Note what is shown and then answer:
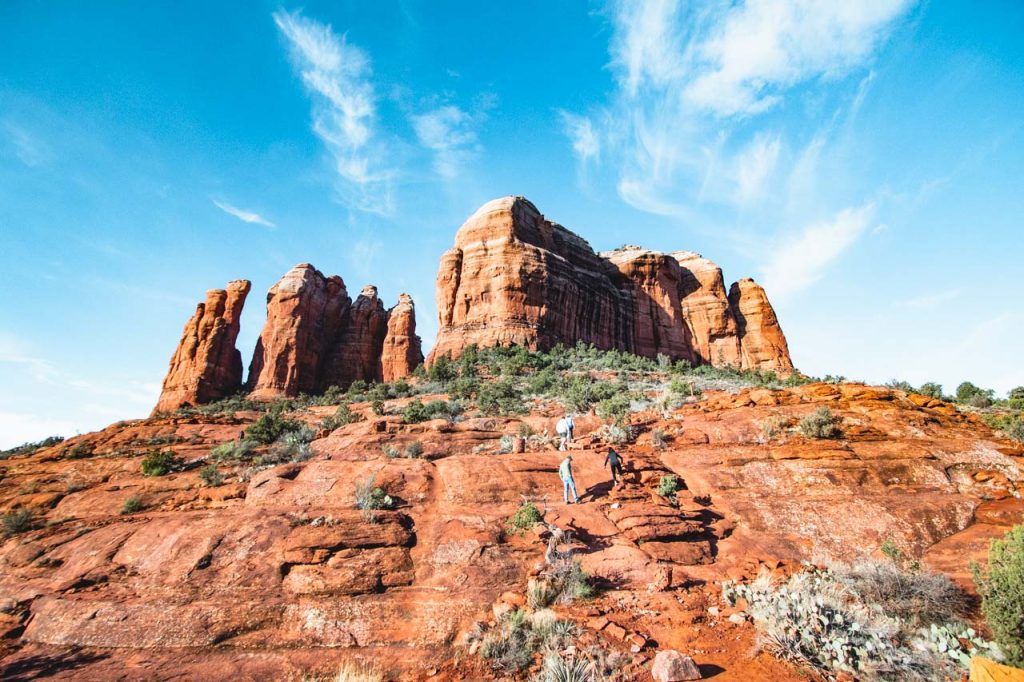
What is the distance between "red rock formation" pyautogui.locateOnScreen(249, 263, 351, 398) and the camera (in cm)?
4262

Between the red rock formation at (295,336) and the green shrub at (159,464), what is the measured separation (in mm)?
26676

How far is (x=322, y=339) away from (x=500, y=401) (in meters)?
32.3

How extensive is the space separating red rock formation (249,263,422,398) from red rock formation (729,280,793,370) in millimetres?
36085

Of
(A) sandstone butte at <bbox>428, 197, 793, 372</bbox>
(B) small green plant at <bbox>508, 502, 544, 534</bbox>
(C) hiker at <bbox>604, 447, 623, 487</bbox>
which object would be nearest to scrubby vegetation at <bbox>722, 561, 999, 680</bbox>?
(C) hiker at <bbox>604, 447, 623, 487</bbox>

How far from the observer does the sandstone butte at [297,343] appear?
40.7 m

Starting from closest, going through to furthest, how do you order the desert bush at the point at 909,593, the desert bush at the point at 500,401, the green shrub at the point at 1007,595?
the green shrub at the point at 1007,595 → the desert bush at the point at 909,593 → the desert bush at the point at 500,401

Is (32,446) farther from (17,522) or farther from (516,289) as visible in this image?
(516,289)

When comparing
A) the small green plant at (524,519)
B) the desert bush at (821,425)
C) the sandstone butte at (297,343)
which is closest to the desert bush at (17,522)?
the small green plant at (524,519)

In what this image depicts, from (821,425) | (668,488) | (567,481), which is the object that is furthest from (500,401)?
(821,425)

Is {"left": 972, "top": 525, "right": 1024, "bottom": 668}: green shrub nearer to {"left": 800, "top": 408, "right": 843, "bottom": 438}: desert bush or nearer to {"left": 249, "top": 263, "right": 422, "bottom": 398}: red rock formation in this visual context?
{"left": 800, "top": 408, "right": 843, "bottom": 438}: desert bush

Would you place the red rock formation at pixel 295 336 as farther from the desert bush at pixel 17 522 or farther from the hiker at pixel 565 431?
the hiker at pixel 565 431

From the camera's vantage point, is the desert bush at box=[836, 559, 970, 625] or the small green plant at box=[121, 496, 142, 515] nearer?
the desert bush at box=[836, 559, 970, 625]

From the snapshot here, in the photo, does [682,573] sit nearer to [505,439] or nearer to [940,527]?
[940,527]

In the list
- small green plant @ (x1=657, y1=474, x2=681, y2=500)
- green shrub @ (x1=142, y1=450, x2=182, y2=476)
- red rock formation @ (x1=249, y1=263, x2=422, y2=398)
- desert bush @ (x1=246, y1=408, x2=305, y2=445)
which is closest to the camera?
small green plant @ (x1=657, y1=474, x2=681, y2=500)
